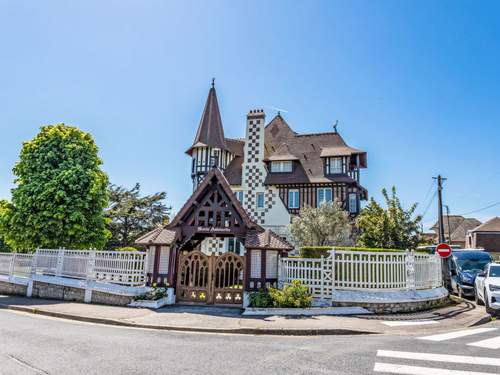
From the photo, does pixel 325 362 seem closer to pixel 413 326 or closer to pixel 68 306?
pixel 413 326

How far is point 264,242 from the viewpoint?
12.2 m

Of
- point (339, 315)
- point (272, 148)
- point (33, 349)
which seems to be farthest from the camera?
point (272, 148)

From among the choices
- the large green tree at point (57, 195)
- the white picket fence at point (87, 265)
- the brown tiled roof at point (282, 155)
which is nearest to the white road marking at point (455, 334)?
the white picket fence at point (87, 265)

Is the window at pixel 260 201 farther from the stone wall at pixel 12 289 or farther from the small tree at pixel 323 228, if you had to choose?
the stone wall at pixel 12 289

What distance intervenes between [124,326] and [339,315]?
623cm

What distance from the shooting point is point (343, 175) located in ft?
84.5

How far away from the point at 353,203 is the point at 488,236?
1113 inches

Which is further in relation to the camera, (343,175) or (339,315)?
(343,175)

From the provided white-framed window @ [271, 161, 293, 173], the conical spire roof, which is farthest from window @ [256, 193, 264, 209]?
the conical spire roof

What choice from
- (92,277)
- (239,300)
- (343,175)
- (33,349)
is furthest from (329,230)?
(33,349)

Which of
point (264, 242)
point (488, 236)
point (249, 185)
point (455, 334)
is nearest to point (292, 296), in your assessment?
point (264, 242)

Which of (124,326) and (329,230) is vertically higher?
(329,230)

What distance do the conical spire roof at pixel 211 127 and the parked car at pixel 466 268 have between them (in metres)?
17.4

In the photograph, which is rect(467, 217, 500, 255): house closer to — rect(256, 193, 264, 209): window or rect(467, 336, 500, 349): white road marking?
rect(256, 193, 264, 209): window
